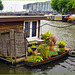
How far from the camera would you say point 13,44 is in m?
13.1

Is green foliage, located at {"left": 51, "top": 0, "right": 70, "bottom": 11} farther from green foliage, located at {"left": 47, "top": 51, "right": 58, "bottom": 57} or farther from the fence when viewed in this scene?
the fence

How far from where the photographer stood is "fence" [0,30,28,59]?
42.1 feet

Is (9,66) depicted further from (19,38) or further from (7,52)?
(19,38)

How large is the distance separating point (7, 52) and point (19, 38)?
5.50ft

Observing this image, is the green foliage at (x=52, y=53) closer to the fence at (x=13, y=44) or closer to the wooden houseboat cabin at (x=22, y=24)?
the fence at (x=13, y=44)

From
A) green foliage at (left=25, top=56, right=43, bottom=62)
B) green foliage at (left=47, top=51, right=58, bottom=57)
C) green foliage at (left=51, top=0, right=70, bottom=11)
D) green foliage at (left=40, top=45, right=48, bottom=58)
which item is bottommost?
green foliage at (left=25, top=56, right=43, bottom=62)

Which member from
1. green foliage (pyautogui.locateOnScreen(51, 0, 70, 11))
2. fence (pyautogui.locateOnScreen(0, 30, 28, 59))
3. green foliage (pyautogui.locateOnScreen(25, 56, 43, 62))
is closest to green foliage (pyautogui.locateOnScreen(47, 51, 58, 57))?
green foliage (pyautogui.locateOnScreen(25, 56, 43, 62))

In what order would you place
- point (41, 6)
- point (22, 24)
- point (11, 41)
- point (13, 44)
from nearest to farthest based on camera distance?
point (11, 41), point (13, 44), point (22, 24), point (41, 6)

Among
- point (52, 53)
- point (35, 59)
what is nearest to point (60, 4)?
point (52, 53)

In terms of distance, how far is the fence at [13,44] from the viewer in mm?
12836

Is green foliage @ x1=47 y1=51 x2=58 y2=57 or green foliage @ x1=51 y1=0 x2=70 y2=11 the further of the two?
green foliage @ x1=51 y1=0 x2=70 y2=11

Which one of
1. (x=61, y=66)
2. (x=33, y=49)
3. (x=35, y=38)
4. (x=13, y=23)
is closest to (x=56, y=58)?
(x=61, y=66)

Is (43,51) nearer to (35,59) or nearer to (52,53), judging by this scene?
(35,59)

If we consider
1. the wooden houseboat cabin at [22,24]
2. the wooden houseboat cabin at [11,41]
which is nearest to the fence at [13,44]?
the wooden houseboat cabin at [11,41]
